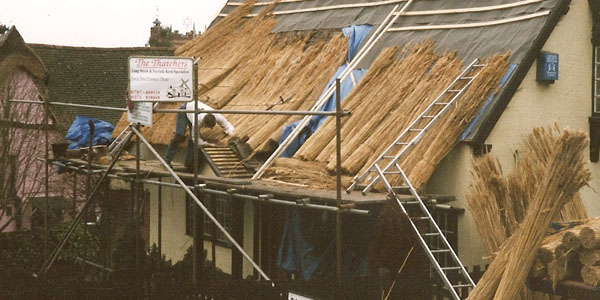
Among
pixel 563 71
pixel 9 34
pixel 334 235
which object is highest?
pixel 9 34

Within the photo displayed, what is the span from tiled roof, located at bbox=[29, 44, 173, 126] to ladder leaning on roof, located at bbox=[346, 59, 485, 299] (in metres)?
21.9

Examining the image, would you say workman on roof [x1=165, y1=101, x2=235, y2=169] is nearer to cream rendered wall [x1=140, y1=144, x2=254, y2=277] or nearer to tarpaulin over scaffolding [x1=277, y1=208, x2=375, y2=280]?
cream rendered wall [x1=140, y1=144, x2=254, y2=277]

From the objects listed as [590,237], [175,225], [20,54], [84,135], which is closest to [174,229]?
[175,225]

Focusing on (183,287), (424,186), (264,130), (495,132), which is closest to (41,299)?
(183,287)

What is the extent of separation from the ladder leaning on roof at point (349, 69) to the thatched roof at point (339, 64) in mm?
240

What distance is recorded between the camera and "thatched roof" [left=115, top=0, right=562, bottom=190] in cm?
1305

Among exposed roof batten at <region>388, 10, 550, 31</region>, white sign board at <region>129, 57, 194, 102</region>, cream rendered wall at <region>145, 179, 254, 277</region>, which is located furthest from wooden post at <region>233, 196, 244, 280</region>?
exposed roof batten at <region>388, 10, 550, 31</region>

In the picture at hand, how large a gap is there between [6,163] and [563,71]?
1539 cm

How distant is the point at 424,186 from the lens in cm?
1269

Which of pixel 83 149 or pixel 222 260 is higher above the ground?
pixel 83 149

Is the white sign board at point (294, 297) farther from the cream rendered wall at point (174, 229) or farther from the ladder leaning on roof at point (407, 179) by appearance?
the cream rendered wall at point (174, 229)

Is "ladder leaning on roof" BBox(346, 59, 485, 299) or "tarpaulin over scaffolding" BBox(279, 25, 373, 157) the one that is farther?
"tarpaulin over scaffolding" BBox(279, 25, 373, 157)

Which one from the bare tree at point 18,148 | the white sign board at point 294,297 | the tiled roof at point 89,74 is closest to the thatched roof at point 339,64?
the white sign board at point 294,297

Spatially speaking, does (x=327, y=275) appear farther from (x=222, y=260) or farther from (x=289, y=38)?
(x=289, y=38)
